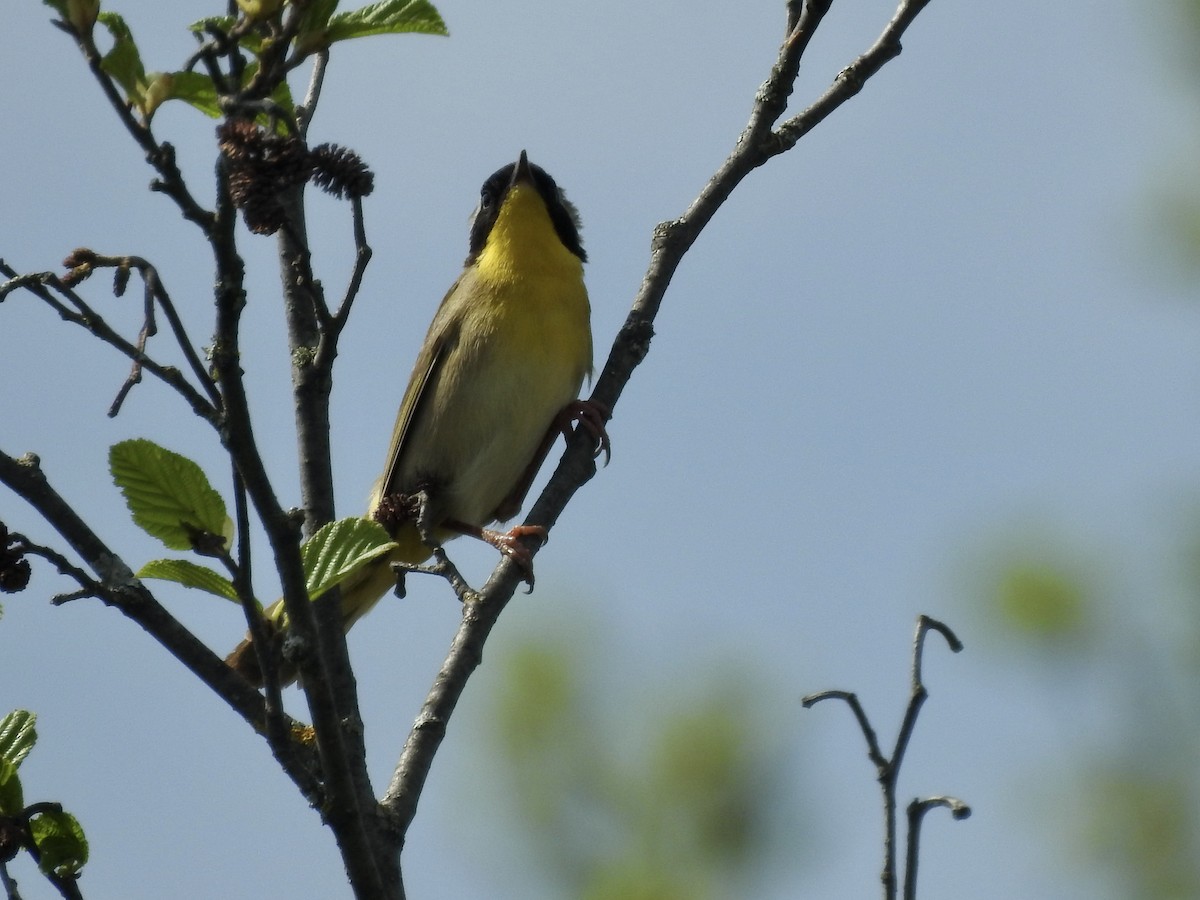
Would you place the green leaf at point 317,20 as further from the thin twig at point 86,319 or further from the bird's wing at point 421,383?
the bird's wing at point 421,383

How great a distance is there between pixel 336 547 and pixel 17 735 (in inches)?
29.2

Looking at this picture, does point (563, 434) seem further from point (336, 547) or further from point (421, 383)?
point (336, 547)

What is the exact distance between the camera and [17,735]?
2678 millimetres

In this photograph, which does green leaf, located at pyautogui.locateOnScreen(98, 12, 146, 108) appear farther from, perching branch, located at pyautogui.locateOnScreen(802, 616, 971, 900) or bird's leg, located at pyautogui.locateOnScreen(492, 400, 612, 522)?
bird's leg, located at pyautogui.locateOnScreen(492, 400, 612, 522)

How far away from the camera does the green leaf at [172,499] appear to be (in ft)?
7.64

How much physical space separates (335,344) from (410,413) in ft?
12.8

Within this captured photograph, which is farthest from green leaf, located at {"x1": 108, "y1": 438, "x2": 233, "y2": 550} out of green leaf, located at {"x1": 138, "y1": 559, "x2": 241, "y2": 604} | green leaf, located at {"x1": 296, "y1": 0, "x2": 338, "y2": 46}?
green leaf, located at {"x1": 296, "y1": 0, "x2": 338, "y2": 46}

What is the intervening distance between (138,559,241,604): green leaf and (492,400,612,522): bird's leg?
7.14 ft

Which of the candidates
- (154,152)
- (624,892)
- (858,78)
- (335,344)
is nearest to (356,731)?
(335,344)

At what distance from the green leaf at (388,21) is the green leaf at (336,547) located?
87cm

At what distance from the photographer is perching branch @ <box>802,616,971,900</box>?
86.0 inches

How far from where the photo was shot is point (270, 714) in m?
2.21

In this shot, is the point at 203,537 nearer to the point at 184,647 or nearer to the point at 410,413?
the point at 184,647

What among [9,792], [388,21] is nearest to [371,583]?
[9,792]
